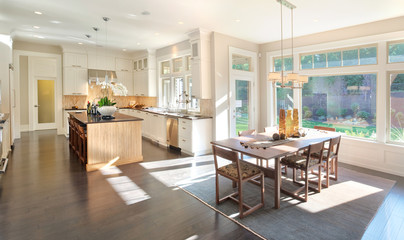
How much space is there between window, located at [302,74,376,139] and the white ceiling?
47.4 inches

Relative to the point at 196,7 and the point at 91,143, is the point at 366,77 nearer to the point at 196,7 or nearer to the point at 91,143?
the point at 196,7

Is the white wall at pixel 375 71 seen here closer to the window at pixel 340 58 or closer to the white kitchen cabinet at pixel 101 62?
the window at pixel 340 58

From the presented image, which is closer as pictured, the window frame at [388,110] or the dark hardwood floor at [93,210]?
the dark hardwood floor at [93,210]

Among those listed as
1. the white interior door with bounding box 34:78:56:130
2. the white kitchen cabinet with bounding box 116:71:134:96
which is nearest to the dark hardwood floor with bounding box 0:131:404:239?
the white kitchen cabinet with bounding box 116:71:134:96

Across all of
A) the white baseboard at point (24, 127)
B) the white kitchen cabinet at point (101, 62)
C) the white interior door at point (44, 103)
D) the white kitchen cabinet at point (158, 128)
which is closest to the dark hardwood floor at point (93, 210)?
the white kitchen cabinet at point (158, 128)

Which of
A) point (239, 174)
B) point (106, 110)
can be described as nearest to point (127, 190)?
point (239, 174)

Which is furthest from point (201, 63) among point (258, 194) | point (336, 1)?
point (258, 194)

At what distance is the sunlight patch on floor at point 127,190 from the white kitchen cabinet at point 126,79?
5922 mm

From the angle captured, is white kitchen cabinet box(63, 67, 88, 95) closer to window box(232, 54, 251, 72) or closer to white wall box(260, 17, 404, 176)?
window box(232, 54, 251, 72)

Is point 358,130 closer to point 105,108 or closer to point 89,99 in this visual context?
point 105,108

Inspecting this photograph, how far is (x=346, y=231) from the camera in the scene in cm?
245

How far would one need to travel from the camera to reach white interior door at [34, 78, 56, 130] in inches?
361

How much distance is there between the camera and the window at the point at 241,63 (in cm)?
612

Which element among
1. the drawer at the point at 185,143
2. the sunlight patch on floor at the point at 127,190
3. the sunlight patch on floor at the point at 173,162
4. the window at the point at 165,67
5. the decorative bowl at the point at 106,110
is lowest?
the sunlight patch on floor at the point at 127,190
